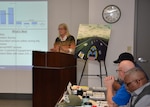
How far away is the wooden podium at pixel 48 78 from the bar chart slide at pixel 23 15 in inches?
57.4

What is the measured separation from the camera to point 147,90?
173cm

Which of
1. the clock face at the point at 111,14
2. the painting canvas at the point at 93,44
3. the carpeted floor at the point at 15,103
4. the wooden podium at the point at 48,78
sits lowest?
the carpeted floor at the point at 15,103

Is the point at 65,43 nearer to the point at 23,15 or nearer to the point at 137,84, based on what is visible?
the point at 23,15

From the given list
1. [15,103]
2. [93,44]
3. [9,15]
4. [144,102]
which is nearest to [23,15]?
[9,15]

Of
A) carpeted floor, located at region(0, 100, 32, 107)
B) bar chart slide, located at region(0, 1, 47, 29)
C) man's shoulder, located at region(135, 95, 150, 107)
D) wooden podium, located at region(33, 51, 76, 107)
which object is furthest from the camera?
bar chart slide, located at region(0, 1, 47, 29)

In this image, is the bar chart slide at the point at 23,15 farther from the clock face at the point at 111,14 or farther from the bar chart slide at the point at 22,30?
the clock face at the point at 111,14

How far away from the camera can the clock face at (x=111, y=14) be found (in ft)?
16.0

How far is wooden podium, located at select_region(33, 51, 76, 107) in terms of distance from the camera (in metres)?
3.97

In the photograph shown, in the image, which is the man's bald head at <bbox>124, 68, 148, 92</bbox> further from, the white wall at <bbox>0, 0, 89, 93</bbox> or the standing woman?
the white wall at <bbox>0, 0, 89, 93</bbox>

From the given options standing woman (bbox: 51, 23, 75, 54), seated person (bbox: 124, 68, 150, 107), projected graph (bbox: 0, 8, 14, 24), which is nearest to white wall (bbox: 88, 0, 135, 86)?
standing woman (bbox: 51, 23, 75, 54)

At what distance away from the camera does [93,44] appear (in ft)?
15.4

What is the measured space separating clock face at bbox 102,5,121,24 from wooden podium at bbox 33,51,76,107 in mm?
1441

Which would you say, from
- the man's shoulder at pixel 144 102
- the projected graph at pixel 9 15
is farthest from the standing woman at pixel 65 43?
the man's shoulder at pixel 144 102

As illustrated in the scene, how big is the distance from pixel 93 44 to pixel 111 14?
2.56 ft
